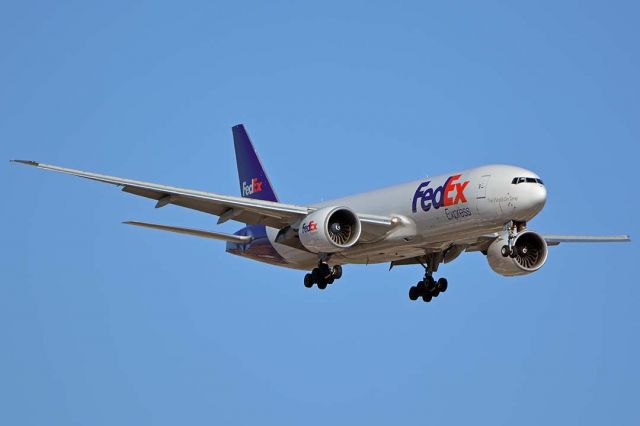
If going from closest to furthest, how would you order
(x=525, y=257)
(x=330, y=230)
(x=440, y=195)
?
1. (x=440, y=195)
2. (x=330, y=230)
3. (x=525, y=257)

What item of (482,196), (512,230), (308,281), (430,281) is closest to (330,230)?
(308,281)

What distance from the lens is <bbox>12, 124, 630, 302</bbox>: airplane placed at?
45375 millimetres

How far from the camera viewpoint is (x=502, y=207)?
44969mm

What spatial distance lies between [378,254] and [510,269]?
17.4ft

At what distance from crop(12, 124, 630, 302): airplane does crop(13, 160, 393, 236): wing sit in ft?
0.12

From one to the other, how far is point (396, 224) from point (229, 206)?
6289mm

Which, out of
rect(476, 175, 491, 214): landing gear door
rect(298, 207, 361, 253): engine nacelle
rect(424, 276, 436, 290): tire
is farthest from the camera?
rect(424, 276, 436, 290): tire

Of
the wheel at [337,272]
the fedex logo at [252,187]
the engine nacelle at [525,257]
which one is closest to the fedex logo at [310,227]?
the wheel at [337,272]

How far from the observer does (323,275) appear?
165 feet

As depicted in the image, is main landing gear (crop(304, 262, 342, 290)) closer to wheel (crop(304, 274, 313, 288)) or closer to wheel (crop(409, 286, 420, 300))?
wheel (crop(304, 274, 313, 288))

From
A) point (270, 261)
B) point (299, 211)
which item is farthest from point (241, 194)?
point (299, 211)

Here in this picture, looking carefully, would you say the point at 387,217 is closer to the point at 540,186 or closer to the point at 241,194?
the point at 540,186

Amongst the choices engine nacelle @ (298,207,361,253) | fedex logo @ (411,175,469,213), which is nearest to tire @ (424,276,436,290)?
fedex logo @ (411,175,469,213)

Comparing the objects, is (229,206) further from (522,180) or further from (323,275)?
(522,180)
